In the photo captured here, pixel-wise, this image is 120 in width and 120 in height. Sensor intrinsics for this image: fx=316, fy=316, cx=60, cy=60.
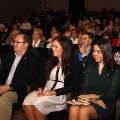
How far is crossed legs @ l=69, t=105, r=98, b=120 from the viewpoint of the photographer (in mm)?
3357

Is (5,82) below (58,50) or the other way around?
below

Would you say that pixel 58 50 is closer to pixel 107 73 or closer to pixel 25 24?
pixel 107 73

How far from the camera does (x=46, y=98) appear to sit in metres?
3.71

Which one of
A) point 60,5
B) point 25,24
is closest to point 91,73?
point 25,24

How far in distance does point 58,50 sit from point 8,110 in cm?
93

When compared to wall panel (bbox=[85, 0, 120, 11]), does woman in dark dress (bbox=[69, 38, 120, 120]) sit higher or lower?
lower

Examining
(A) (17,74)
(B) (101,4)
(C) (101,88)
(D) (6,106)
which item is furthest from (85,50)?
(B) (101,4)

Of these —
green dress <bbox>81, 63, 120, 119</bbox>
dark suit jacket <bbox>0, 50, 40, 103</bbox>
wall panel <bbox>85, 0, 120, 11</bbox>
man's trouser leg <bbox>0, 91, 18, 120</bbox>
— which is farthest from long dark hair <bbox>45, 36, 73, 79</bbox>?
wall panel <bbox>85, 0, 120, 11</bbox>

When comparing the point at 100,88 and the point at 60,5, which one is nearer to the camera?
the point at 100,88

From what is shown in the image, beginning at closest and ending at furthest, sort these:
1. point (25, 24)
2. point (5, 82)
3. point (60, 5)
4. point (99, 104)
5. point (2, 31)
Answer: point (99, 104) < point (5, 82) < point (2, 31) < point (25, 24) < point (60, 5)

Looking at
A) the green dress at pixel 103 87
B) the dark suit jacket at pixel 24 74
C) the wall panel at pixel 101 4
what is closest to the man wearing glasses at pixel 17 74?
the dark suit jacket at pixel 24 74

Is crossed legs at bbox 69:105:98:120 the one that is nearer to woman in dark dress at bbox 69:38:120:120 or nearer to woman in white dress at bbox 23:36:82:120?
woman in dark dress at bbox 69:38:120:120

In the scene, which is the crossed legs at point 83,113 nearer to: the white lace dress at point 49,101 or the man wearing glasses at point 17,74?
the white lace dress at point 49,101

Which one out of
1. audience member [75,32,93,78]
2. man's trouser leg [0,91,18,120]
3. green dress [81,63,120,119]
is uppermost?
audience member [75,32,93,78]
